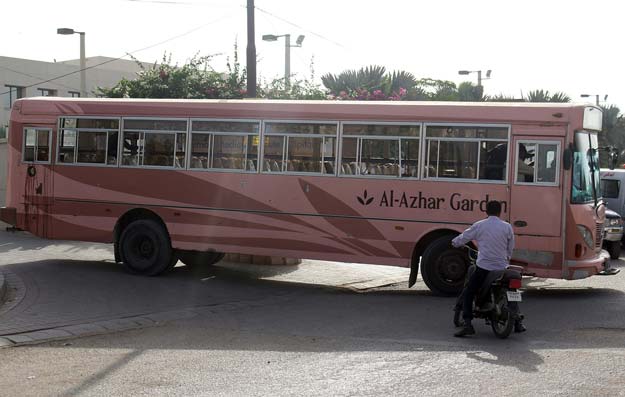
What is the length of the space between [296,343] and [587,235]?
548 centimetres

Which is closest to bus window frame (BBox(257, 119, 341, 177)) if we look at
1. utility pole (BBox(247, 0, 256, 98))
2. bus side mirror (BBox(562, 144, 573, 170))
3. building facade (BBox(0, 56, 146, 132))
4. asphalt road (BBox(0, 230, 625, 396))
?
asphalt road (BBox(0, 230, 625, 396))

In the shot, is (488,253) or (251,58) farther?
(251,58)

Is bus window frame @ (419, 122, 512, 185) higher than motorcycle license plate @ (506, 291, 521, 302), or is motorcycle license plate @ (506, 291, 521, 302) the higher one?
bus window frame @ (419, 122, 512, 185)

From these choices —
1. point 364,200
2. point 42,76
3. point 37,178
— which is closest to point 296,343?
point 364,200

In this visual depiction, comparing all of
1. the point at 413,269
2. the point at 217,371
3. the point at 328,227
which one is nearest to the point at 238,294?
the point at 328,227

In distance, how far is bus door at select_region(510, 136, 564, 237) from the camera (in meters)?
12.1

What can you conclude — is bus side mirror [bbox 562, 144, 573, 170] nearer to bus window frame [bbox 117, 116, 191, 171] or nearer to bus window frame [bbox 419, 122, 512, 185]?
bus window frame [bbox 419, 122, 512, 185]

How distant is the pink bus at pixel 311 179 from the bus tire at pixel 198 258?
0.19ft

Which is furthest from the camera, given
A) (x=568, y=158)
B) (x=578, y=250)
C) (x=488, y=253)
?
(x=578, y=250)

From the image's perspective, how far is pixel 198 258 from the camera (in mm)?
16234

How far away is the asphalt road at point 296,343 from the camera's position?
7.03 metres

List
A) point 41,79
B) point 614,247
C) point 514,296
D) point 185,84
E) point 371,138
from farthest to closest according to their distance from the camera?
1. point 41,79
2. point 185,84
3. point 614,247
4. point 371,138
5. point 514,296

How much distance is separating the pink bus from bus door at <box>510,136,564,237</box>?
0.07 ft

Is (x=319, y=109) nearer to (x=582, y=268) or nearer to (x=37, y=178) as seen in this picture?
(x=582, y=268)
